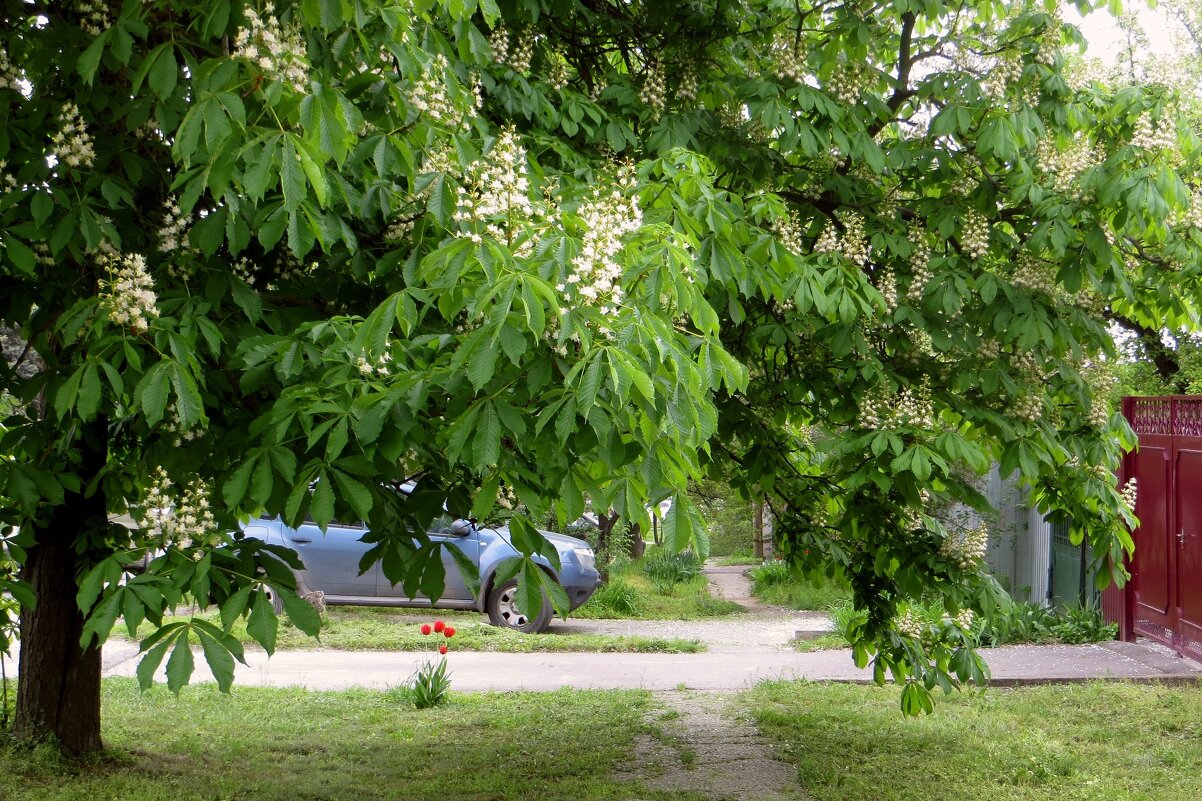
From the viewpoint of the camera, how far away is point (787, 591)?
17.3 m

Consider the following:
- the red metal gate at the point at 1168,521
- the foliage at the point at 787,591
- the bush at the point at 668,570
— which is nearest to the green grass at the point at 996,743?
the red metal gate at the point at 1168,521

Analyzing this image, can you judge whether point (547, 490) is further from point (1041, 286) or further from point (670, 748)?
point (670, 748)

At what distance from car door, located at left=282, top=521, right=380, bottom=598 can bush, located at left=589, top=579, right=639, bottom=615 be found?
3.43m

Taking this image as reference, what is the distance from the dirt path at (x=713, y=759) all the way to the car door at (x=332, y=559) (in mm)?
5392

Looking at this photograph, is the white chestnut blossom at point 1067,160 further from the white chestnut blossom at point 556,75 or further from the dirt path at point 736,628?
the dirt path at point 736,628

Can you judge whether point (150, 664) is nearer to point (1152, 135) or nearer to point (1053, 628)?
point (1152, 135)

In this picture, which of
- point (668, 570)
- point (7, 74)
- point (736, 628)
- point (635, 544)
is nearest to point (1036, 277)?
point (7, 74)

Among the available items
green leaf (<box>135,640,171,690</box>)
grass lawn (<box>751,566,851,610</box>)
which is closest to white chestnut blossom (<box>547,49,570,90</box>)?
green leaf (<box>135,640,171,690</box>)

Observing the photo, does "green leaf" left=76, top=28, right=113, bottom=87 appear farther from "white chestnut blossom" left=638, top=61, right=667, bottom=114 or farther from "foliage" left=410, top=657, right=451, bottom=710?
"foliage" left=410, top=657, right=451, bottom=710

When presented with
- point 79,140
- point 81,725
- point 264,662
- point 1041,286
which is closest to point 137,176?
point 79,140

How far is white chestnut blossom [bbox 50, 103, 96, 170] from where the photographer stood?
4047 millimetres

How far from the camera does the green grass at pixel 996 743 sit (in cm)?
645

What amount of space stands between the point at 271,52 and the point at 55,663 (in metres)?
4.47

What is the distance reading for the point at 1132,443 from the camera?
633 cm
